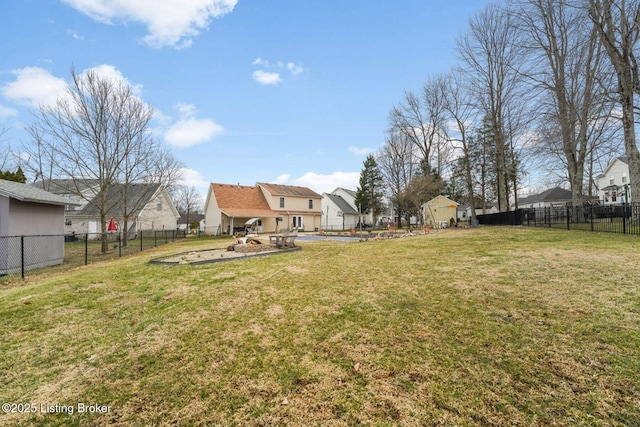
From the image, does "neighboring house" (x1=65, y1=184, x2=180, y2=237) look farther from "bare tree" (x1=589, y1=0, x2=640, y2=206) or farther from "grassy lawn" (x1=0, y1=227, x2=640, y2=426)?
"bare tree" (x1=589, y1=0, x2=640, y2=206)

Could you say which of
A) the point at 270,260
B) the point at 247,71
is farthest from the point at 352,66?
the point at 270,260

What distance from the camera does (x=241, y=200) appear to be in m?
31.1

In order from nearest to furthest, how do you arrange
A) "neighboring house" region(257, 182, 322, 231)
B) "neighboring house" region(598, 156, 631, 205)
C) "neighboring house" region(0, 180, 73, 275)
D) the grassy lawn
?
the grassy lawn < "neighboring house" region(0, 180, 73, 275) < "neighboring house" region(257, 182, 322, 231) < "neighboring house" region(598, 156, 631, 205)

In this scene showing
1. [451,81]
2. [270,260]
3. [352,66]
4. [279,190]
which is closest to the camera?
[270,260]

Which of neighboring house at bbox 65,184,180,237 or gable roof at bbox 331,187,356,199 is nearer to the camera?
neighboring house at bbox 65,184,180,237

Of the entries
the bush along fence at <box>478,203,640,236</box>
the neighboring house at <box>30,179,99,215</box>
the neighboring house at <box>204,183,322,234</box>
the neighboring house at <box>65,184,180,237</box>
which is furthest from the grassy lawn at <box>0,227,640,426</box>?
the neighboring house at <box>65,184,180,237</box>

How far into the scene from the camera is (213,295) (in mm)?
5273

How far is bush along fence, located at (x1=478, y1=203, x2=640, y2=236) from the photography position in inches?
461

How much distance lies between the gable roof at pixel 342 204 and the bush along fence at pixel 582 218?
26.2 m

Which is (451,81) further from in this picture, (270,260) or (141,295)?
(141,295)

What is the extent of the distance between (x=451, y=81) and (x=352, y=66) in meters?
17.0

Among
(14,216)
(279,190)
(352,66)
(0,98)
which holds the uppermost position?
(352,66)

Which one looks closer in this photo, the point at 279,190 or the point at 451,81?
the point at 451,81

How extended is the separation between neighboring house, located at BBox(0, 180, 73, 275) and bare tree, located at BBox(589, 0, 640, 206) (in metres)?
22.8
